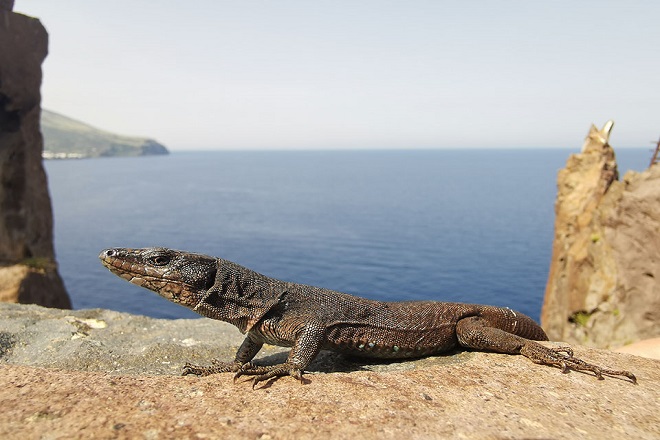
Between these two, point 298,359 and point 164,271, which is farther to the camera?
point 164,271

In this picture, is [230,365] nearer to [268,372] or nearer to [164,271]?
[268,372]

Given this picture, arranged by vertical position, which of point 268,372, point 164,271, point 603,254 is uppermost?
point 164,271

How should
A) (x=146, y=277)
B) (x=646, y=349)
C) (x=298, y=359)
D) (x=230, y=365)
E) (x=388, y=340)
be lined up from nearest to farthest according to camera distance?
(x=298, y=359) → (x=146, y=277) → (x=230, y=365) → (x=388, y=340) → (x=646, y=349)

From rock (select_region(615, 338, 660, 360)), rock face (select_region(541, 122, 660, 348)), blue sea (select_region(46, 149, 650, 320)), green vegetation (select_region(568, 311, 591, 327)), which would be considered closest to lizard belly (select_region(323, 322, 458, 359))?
rock (select_region(615, 338, 660, 360))

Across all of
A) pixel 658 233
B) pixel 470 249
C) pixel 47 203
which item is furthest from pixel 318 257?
pixel 658 233

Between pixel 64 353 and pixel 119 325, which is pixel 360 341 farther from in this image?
pixel 119 325

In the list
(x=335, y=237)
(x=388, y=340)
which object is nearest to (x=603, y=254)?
(x=388, y=340)
